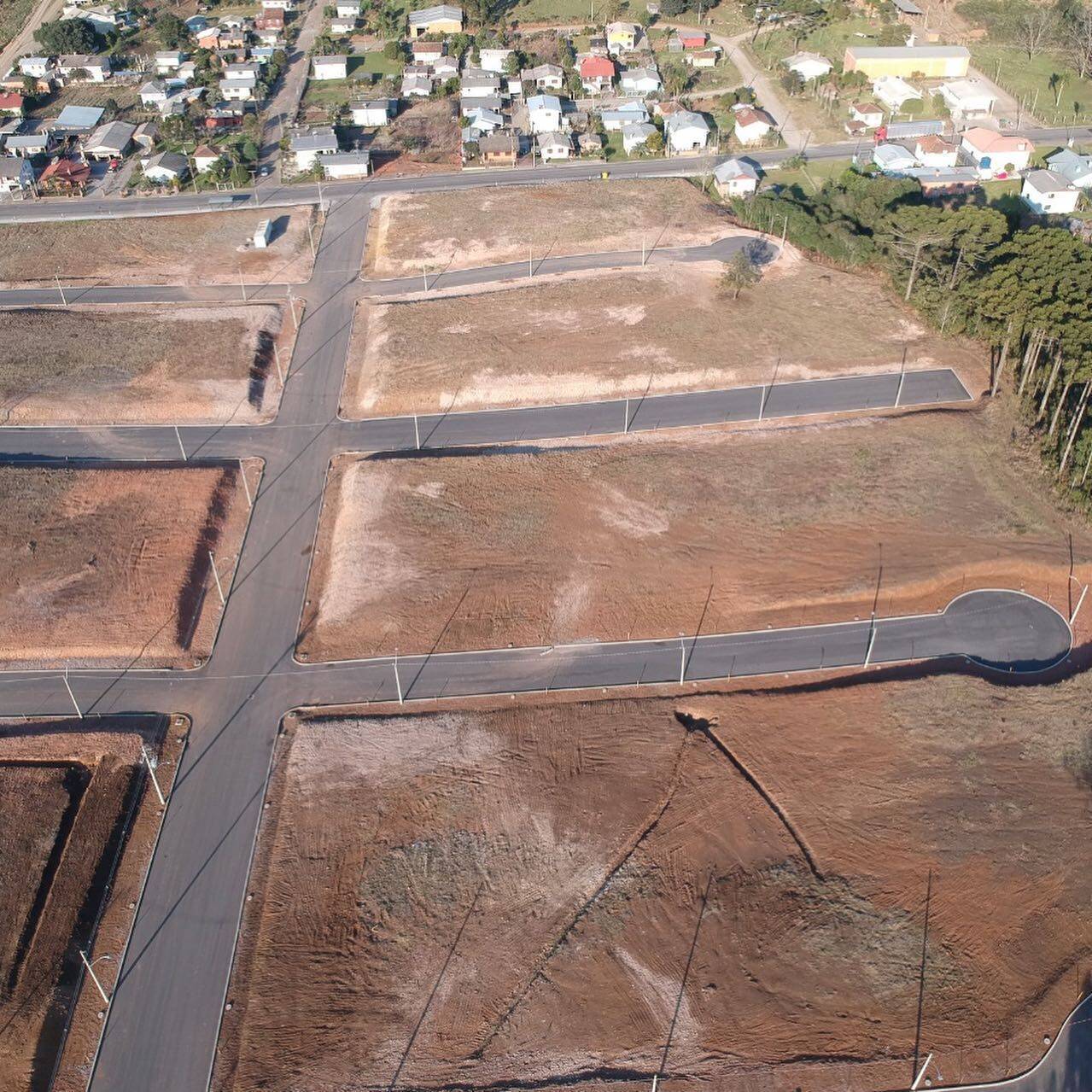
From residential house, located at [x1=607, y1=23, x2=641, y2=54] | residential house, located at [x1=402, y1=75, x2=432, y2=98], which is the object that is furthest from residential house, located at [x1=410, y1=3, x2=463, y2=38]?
residential house, located at [x1=607, y1=23, x2=641, y2=54]

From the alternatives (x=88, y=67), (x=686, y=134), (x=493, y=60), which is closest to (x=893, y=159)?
(x=686, y=134)

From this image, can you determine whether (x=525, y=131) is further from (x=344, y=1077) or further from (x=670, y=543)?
(x=344, y=1077)

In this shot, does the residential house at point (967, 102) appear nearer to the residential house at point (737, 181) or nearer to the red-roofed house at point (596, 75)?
the residential house at point (737, 181)

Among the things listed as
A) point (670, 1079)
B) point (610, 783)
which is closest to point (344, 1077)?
point (670, 1079)

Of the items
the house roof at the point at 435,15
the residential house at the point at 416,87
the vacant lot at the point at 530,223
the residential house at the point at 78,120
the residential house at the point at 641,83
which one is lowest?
the vacant lot at the point at 530,223

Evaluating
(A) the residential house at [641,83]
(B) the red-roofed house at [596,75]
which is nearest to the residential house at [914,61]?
(A) the residential house at [641,83]

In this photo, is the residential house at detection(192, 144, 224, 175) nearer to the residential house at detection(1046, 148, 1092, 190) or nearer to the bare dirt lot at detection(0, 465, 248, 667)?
the bare dirt lot at detection(0, 465, 248, 667)
